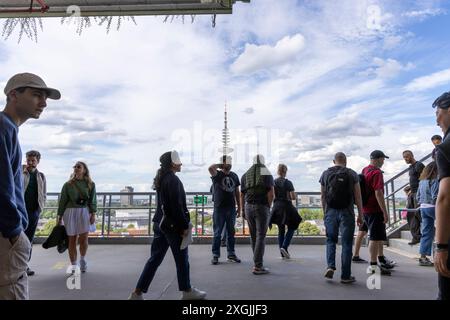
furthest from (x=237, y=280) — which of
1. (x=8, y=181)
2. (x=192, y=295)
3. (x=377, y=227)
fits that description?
(x=8, y=181)

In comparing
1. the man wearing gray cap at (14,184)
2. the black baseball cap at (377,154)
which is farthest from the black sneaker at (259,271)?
the man wearing gray cap at (14,184)

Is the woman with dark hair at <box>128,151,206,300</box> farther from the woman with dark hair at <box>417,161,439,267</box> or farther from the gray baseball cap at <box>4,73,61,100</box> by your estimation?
the woman with dark hair at <box>417,161,439,267</box>

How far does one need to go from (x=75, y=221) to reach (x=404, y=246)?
6448 millimetres

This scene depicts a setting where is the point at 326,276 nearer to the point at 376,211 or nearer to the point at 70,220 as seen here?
the point at 376,211

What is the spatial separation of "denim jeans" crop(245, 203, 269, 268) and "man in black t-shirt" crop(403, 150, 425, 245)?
3383 millimetres

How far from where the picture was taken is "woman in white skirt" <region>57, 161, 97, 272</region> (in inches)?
195

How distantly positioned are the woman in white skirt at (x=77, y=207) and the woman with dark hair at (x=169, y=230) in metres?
1.85

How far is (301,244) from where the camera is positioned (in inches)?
323

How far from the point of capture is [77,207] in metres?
5.02

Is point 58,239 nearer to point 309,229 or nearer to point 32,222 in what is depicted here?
point 32,222

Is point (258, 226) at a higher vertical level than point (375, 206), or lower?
lower

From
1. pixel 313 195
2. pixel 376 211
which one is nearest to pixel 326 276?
pixel 376 211

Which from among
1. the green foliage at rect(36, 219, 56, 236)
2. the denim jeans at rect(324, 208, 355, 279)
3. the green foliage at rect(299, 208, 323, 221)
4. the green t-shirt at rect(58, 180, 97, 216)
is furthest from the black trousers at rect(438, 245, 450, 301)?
the green foliage at rect(36, 219, 56, 236)

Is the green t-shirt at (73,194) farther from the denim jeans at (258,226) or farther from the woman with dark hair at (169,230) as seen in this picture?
the denim jeans at (258,226)
